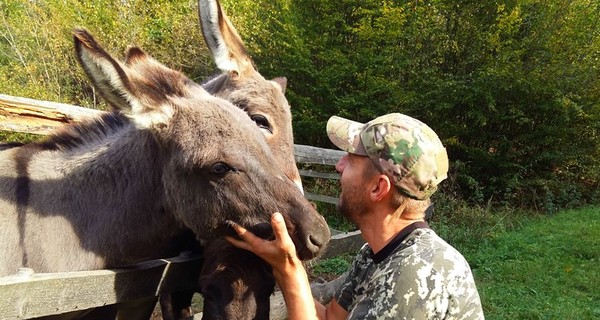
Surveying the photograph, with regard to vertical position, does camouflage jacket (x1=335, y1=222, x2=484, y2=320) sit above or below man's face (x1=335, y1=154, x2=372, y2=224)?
below

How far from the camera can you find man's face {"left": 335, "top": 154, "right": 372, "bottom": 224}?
2.03 metres

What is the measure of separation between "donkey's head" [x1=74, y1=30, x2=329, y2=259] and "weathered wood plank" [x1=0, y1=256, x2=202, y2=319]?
31cm

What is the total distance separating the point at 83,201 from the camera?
2572 mm

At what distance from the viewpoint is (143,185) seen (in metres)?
2.54

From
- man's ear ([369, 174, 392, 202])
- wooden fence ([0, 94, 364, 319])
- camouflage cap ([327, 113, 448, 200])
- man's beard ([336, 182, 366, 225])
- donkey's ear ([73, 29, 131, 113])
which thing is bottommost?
wooden fence ([0, 94, 364, 319])

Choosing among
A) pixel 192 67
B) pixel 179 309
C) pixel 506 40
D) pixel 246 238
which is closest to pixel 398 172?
pixel 246 238

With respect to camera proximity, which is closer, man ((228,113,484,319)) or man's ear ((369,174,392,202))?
man ((228,113,484,319))

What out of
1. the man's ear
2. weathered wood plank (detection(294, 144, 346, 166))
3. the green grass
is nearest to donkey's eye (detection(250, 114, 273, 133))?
the man's ear

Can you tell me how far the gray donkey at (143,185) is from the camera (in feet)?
7.41

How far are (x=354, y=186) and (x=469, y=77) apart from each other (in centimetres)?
1052

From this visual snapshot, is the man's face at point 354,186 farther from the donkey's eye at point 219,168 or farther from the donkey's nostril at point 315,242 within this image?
the donkey's eye at point 219,168

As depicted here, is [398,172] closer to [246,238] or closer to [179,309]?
[246,238]

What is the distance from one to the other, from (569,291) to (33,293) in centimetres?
682

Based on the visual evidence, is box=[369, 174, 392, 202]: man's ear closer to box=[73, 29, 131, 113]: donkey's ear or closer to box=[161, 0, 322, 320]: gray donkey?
box=[161, 0, 322, 320]: gray donkey
